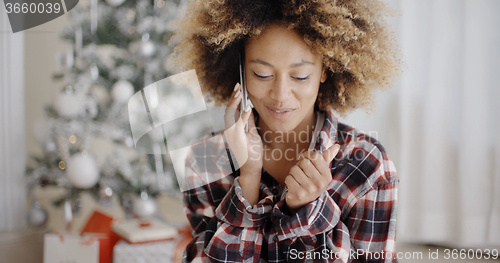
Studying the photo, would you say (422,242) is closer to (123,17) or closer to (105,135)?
(105,135)

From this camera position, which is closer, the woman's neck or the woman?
the woman

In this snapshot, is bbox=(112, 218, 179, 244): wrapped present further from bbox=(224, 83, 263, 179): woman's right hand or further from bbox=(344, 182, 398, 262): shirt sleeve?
bbox=(344, 182, 398, 262): shirt sleeve

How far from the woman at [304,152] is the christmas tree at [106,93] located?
943 mm

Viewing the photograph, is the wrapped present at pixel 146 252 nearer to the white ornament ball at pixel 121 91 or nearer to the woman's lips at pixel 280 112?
the white ornament ball at pixel 121 91

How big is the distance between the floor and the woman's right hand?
1133mm

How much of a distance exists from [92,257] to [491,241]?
1.76m

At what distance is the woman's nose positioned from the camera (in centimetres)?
65

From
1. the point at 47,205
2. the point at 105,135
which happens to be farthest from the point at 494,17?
the point at 47,205

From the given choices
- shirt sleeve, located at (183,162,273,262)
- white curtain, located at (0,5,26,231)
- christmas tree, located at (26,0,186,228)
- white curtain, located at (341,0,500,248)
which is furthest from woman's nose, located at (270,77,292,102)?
white curtain, located at (0,5,26,231)

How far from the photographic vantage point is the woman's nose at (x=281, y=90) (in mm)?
649

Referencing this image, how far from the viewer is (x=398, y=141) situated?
162 centimetres

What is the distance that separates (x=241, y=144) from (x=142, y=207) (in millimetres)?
1212

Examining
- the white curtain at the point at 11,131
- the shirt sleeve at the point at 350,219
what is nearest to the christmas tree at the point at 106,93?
the white curtain at the point at 11,131

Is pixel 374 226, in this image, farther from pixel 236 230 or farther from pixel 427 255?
pixel 427 255
